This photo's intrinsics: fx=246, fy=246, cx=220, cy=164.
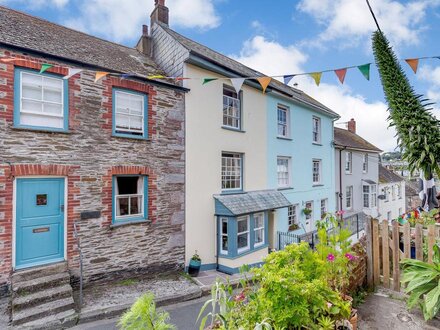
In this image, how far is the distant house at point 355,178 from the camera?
19188mm

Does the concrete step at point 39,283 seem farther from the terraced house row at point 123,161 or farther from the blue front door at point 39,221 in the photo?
the blue front door at point 39,221

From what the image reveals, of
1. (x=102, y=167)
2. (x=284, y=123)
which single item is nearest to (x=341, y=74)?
(x=102, y=167)

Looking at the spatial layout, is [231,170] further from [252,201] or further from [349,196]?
[349,196]

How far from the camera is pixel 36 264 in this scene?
21.3 feet

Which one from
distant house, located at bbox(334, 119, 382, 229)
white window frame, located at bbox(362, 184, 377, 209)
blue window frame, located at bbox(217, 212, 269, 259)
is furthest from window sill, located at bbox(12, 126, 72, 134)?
white window frame, located at bbox(362, 184, 377, 209)

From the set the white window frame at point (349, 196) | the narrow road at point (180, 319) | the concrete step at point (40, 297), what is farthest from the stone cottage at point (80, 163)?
the white window frame at point (349, 196)

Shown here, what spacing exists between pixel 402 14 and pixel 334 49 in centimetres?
253

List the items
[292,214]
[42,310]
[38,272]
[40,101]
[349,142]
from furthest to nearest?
1. [349,142]
2. [292,214]
3. [40,101]
4. [38,272]
5. [42,310]

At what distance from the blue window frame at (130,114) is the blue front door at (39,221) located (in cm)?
238

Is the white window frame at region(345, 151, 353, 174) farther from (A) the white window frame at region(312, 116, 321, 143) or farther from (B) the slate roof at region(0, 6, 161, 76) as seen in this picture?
(B) the slate roof at region(0, 6, 161, 76)

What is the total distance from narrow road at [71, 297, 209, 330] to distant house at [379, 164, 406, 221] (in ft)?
74.2

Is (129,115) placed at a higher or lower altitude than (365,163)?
higher

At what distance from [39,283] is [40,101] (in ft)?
15.5

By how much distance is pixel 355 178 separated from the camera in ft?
68.6
